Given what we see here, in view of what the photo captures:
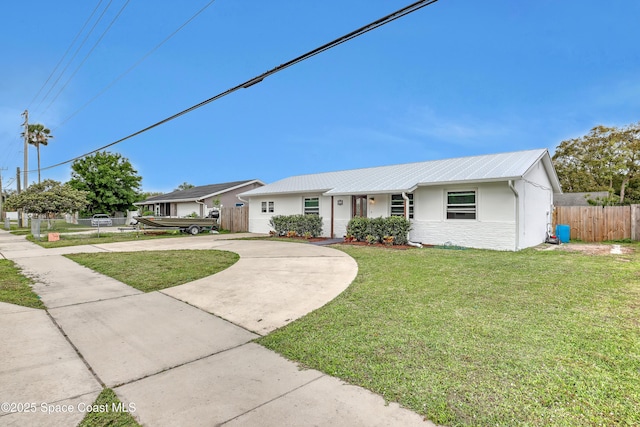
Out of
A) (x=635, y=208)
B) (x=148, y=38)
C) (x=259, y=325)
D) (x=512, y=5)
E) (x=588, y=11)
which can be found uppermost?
(x=588, y=11)

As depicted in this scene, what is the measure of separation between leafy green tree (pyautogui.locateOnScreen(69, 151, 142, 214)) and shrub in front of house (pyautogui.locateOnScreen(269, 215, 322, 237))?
2382cm

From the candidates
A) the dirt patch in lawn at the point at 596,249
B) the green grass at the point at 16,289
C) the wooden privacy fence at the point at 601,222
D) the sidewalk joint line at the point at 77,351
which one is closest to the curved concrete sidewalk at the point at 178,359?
the sidewalk joint line at the point at 77,351

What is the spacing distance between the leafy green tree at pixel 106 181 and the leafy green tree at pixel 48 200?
6.50 m

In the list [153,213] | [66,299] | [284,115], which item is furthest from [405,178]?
[153,213]

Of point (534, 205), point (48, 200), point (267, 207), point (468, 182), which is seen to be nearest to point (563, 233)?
point (534, 205)

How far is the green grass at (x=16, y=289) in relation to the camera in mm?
5035

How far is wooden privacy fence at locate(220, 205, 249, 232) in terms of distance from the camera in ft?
66.9

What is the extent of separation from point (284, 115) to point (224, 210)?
7755 millimetres

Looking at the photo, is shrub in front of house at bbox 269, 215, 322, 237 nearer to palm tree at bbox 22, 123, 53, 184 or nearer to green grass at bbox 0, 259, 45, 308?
green grass at bbox 0, 259, 45, 308

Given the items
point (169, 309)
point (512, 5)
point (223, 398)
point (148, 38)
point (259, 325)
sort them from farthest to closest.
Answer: point (148, 38), point (512, 5), point (169, 309), point (259, 325), point (223, 398)

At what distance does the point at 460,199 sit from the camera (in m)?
11.6

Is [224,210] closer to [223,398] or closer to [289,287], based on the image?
[289,287]

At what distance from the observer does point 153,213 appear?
32938mm

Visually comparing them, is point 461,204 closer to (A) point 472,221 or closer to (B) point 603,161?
(A) point 472,221
